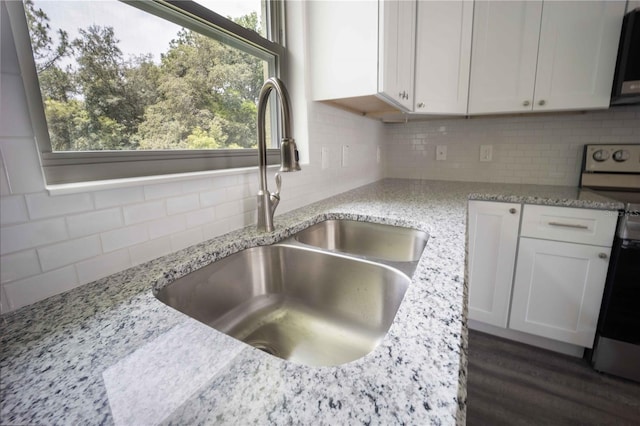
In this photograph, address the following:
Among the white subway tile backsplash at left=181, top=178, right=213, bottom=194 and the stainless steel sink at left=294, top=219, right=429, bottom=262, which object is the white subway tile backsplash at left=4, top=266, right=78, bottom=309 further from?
the stainless steel sink at left=294, top=219, right=429, bottom=262

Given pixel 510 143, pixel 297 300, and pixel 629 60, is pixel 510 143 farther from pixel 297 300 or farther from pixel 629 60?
pixel 297 300

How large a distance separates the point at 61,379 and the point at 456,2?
2338mm

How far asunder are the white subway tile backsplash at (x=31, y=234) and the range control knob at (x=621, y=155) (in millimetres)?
2609

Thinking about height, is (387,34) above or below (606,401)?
above

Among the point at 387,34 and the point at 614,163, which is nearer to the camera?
the point at 387,34

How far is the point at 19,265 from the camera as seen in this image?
52cm

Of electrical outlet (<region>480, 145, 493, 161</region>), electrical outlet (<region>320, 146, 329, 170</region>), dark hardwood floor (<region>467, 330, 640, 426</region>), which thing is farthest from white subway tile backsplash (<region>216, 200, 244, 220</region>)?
electrical outlet (<region>480, 145, 493, 161</region>)

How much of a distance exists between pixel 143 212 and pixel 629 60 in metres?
2.27

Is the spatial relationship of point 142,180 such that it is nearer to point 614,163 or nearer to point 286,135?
point 286,135

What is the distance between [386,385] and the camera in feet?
1.06

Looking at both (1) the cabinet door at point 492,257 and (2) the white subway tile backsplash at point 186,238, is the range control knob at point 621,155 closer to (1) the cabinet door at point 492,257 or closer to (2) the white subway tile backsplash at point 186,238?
(1) the cabinet door at point 492,257

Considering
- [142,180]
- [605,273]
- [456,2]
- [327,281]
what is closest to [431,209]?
[327,281]

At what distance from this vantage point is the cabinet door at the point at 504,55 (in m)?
1.65

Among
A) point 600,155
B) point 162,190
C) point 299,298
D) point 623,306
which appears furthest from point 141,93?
point 600,155
